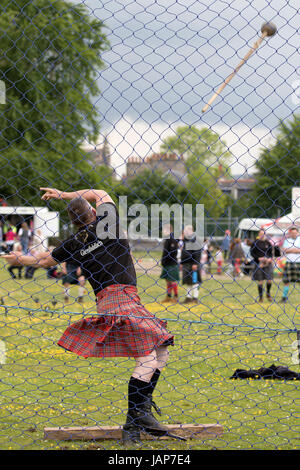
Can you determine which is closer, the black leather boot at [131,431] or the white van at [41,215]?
the black leather boot at [131,431]

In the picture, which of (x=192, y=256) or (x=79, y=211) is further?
(x=192, y=256)

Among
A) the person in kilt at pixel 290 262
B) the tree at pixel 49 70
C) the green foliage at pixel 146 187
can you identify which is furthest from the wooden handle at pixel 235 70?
the person in kilt at pixel 290 262

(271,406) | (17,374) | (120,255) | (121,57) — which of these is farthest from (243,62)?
(17,374)

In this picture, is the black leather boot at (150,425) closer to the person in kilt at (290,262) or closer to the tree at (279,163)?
the tree at (279,163)

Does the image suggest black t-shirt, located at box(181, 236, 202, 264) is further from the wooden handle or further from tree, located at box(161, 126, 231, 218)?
the wooden handle

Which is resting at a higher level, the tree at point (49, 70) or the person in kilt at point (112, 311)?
the tree at point (49, 70)

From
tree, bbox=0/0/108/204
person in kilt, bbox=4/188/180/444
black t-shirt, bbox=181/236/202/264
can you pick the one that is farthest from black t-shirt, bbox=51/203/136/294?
black t-shirt, bbox=181/236/202/264

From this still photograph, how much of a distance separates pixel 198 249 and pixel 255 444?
6.15 metres

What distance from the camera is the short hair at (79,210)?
9.93ft

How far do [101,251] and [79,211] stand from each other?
0.76 feet

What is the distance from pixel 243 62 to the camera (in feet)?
9.42

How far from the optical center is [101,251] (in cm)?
305

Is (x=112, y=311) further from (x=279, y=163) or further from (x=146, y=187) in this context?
(x=279, y=163)

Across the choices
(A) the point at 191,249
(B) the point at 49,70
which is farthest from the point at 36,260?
(A) the point at 191,249
